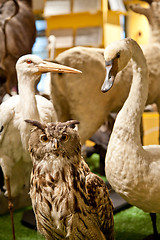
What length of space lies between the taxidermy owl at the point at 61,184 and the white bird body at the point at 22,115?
1.49 feet

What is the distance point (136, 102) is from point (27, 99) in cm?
56

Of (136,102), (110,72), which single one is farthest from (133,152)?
(110,72)

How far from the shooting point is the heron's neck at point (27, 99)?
1.66 m

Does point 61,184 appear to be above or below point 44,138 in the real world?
below

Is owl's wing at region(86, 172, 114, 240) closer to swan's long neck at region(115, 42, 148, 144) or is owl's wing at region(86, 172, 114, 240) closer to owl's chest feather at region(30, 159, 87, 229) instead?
owl's chest feather at region(30, 159, 87, 229)

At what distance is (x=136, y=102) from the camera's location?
167cm

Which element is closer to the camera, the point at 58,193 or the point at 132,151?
the point at 58,193

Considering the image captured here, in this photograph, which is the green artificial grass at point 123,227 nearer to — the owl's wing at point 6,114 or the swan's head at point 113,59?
the owl's wing at point 6,114

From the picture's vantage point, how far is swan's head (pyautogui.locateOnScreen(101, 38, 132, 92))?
144 centimetres

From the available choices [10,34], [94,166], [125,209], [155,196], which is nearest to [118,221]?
[125,209]

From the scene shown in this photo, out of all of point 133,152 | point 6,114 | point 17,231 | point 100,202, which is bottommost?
point 17,231

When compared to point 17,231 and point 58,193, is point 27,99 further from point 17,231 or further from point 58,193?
point 17,231

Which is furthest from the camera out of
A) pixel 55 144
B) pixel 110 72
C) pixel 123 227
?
pixel 123 227

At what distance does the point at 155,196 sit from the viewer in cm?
155
